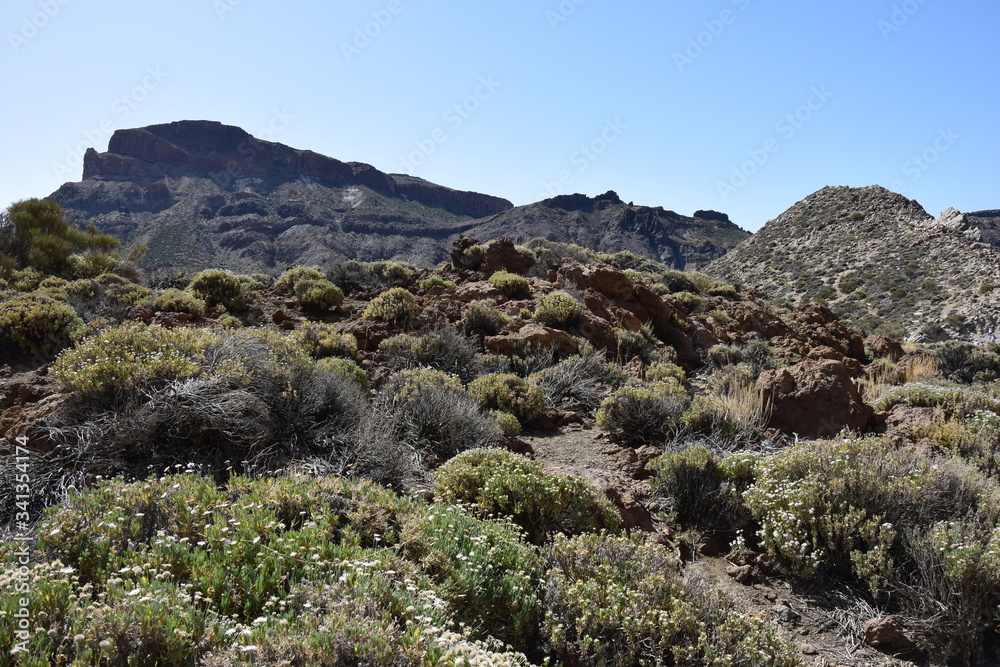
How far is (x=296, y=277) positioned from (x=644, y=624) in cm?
1286

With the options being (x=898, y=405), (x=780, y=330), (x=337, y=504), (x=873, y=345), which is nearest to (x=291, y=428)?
(x=337, y=504)

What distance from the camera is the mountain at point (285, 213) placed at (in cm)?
5712

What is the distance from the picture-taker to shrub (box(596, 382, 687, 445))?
263 inches

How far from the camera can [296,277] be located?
13641mm

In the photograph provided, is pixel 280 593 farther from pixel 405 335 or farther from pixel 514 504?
pixel 405 335

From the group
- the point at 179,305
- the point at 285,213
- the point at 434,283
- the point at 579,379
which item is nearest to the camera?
the point at 579,379

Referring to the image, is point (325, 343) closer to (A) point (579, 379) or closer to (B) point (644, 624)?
(A) point (579, 379)

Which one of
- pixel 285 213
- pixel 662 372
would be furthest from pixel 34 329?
pixel 285 213

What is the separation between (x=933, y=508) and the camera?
404 cm

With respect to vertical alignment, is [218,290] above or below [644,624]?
above

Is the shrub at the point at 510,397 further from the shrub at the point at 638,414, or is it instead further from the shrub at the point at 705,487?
the shrub at the point at 705,487

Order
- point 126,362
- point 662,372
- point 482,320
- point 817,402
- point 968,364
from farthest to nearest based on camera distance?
point 968,364
point 482,320
point 662,372
point 817,402
point 126,362

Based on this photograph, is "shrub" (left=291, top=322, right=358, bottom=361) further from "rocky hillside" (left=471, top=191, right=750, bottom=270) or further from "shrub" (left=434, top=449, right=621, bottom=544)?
"rocky hillside" (left=471, top=191, right=750, bottom=270)

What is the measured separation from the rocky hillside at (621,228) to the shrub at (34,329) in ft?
195
